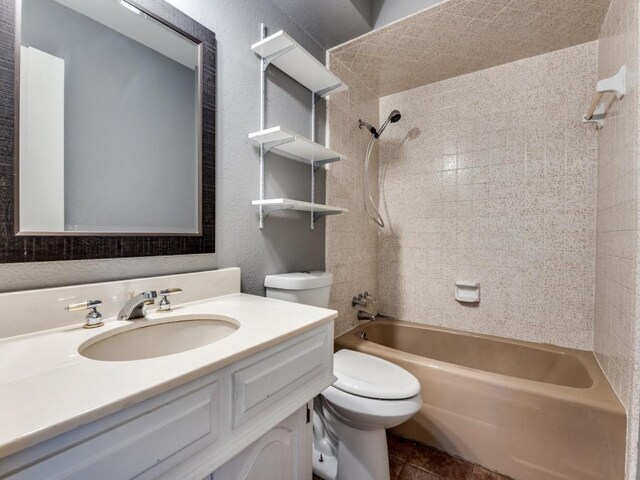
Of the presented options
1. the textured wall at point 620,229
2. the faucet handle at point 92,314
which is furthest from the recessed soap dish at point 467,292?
the faucet handle at point 92,314

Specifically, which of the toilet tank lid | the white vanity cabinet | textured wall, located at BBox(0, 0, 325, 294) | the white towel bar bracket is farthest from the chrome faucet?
the white towel bar bracket

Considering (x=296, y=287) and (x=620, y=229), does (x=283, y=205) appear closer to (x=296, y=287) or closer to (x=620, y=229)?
(x=296, y=287)

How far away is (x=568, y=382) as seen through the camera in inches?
63.3

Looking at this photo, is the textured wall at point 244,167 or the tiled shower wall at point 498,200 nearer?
the textured wall at point 244,167

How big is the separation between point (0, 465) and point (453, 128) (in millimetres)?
2390

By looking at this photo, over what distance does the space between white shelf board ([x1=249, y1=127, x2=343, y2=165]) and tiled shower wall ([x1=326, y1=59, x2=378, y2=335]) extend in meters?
0.21

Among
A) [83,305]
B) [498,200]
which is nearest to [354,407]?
[83,305]

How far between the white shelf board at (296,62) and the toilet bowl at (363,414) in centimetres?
143

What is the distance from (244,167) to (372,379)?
106cm

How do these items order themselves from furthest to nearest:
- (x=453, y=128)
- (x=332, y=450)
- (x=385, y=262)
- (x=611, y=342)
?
(x=385, y=262)
(x=453, y=128)
(x=332, y=450)
(x=611, y=342)

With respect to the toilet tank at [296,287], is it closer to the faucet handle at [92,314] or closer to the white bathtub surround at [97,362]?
the white bathtub surround at [97,362]

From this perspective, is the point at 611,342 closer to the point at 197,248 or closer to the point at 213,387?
the point at 213,387

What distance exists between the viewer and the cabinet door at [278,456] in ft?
2.35

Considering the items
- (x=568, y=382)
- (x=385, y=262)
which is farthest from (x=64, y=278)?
(x=568, y=382)
